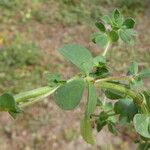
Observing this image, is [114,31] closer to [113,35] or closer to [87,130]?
[113,35]

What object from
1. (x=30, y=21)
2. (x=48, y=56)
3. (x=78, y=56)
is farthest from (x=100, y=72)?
(x=30, y=21)

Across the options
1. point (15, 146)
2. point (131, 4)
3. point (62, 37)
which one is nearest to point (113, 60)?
point (62, 37)

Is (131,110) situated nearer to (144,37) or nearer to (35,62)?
(35,62)

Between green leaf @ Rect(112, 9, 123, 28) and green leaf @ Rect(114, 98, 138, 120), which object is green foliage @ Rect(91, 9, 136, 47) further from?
green leaf @ Rect(114, 98, 138, 120)

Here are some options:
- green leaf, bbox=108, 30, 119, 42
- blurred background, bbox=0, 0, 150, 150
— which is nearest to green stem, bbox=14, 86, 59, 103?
green leaf, bbox=108, 30, 119, 42

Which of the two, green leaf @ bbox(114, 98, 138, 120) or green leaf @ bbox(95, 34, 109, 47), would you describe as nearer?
green leaf @ bbox(114, 98, 138, 120)

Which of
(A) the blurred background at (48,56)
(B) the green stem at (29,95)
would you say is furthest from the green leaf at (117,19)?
→ (A) the blurred background at (48,56)

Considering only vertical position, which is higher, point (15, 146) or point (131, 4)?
point (131, 4)

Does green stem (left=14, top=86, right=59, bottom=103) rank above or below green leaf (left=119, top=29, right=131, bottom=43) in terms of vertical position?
below

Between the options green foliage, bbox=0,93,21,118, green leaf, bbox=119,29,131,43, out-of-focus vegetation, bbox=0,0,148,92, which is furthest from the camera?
out-of-focus vegetation, bbox=0,0,148,92
